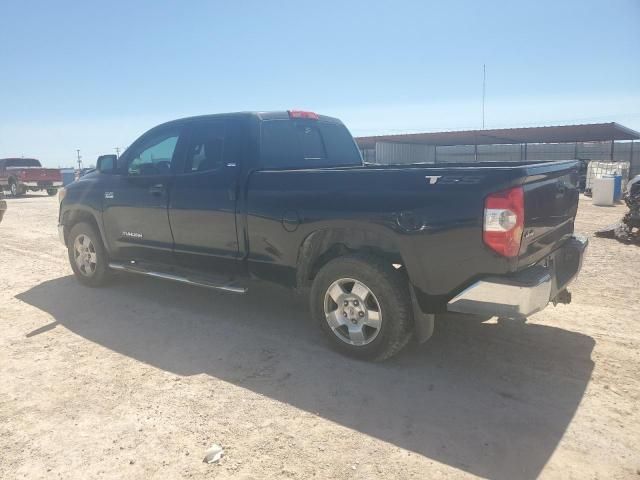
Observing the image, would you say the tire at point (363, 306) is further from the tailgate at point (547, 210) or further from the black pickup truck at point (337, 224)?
the tailgate at point (547, 210)

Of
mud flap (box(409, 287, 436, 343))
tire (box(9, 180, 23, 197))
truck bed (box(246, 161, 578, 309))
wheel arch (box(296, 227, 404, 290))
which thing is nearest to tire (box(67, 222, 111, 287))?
truck bed (box(246, 161, 578, 309))

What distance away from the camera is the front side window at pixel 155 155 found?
16.6ft

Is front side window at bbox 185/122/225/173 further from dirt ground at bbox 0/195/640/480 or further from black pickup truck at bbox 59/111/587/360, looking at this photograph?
dirt ground at bbox 0/195/640/480

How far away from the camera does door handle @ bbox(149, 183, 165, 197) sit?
195 inches

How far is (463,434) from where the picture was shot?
282cm

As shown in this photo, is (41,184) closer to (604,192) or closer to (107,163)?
(107,163)

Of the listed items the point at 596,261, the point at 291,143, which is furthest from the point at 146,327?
the point at 596,261

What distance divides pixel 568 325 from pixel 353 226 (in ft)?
7.88

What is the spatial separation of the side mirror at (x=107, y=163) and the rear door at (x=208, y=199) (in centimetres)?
123

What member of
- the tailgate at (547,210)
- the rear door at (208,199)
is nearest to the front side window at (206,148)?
the rear door at (208,199)

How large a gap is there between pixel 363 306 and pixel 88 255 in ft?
13.2

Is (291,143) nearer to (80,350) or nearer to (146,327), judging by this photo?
(146,327)

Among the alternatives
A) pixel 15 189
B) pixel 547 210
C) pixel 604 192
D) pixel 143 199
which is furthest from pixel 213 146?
pixel 15 189

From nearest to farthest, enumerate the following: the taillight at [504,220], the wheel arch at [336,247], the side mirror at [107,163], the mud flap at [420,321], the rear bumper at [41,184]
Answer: the taillight at [504,220]
the mud flap at [420,321]
the wheel arch at [336,247]
the side mirror at [107,163]
the rear bumper at [41,184]
